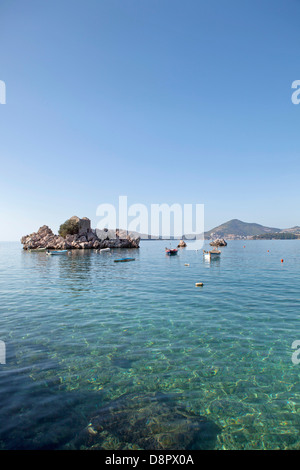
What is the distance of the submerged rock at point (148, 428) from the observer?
6539 mm

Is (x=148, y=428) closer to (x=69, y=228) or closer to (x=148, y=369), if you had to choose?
(x=148, y=369)

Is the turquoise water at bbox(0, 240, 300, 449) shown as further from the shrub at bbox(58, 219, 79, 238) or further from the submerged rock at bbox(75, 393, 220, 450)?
the shrub at bbox(58, 219, 79, 238)

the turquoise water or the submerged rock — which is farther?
the turquoise water

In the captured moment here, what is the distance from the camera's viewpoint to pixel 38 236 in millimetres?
143000

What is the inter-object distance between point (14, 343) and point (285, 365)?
13964 mm

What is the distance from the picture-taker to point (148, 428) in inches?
278

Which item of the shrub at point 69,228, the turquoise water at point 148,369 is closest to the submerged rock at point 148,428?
the turquoise water at point 148,369

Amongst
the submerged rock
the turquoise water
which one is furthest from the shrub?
the submerged rock

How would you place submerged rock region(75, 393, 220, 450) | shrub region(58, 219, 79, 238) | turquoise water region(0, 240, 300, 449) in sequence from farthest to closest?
1. shrub region(58, 219, 79, 238)
2. turquoise water region(0, 240, 300, 449)
3. submerged rock region(75, 393, 220, 450)

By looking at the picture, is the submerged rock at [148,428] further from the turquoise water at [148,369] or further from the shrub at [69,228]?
the shrub at [69,228]

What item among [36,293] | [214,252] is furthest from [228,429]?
[214,252]

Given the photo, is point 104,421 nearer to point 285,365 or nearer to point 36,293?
point 285,365

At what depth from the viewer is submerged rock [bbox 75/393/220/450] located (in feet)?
21.5

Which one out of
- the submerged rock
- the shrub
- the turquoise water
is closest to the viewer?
the submerged rock
